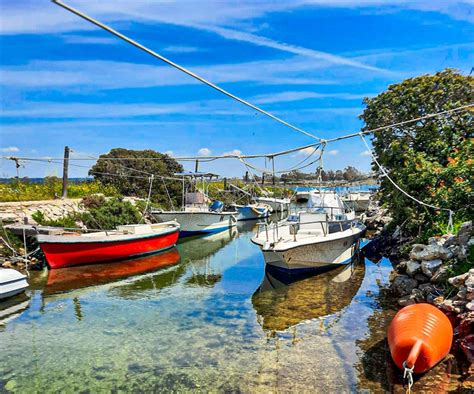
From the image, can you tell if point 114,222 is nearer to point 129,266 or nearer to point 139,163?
point 129,266

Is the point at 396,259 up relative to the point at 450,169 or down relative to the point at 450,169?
down

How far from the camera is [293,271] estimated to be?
13227 mm

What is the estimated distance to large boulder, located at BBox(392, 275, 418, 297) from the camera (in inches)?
406

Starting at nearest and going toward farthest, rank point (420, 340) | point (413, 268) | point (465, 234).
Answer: point (420, 340) < point (465, 234) < point (413, 268)

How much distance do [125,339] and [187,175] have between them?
20009 millimetres

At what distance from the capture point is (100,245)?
50.4 ft

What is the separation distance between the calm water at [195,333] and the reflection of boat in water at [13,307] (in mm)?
60

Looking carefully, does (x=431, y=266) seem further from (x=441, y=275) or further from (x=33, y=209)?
(x=33, y=209)

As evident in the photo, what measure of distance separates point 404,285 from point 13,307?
10947mm

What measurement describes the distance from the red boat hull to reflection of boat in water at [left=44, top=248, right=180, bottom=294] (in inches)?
9.9

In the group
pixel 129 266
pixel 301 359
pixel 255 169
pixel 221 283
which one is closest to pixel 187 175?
pixel 129 266

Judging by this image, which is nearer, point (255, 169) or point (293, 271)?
point (255, 169)

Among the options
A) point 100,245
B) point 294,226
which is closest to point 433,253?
point 294,226

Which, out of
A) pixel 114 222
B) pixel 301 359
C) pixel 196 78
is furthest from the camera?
pixel 114 222
